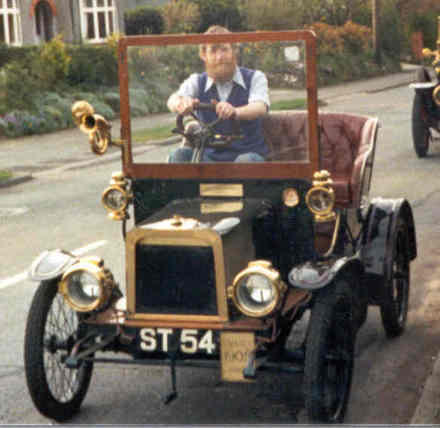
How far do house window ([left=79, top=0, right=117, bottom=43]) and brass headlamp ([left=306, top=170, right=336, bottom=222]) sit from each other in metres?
31.2

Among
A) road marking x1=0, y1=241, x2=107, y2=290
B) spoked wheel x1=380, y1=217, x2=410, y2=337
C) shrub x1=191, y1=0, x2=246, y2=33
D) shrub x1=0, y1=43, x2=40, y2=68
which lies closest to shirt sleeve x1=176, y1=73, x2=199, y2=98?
spoked wheel x1=380, y1=217, x2=410, y2=337

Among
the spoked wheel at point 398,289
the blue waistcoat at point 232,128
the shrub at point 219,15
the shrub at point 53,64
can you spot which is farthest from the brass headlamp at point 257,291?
the shrub at point 219,15

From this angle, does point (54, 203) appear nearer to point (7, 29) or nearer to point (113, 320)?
point (113, 320)

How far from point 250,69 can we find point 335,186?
138 cm

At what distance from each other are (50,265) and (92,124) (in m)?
0.76

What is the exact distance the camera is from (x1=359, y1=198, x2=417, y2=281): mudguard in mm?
5590

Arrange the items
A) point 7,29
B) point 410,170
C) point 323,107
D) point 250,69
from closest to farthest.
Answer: point 250,69, point 410,170, point 323,107, point 7,29

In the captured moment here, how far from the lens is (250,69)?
5.09 metres

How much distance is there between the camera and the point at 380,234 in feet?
19.0

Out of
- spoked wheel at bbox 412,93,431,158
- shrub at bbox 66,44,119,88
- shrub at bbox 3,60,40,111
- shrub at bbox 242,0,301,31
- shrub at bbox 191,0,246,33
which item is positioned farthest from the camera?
shrub at bbox 191,0,246,33

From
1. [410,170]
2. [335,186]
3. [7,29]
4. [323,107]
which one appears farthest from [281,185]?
[7,29]

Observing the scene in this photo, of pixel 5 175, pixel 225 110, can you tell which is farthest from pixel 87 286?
pixel 5 175

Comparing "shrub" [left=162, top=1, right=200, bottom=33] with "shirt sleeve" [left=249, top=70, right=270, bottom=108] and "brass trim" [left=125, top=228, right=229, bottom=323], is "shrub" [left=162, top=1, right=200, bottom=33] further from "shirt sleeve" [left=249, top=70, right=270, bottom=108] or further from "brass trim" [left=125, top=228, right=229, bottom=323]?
"brass trim" [left=125, top=228, right=229, bottom=323]

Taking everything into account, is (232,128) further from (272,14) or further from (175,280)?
(272,14)
